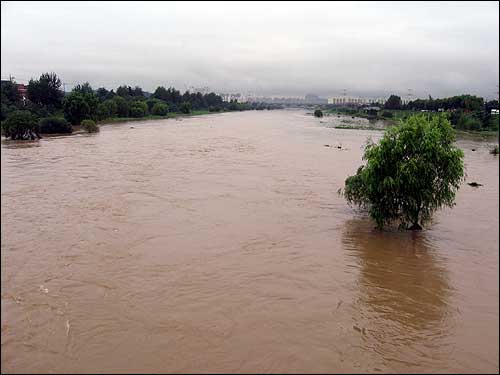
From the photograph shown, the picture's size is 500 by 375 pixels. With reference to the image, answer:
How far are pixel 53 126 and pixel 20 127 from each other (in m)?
5.23

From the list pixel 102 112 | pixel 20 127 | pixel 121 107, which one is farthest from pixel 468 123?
pixel 20 127

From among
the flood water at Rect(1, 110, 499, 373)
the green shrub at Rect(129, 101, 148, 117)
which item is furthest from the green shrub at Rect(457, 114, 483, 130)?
the green shrub at Rect(129, 101, 148, 117)

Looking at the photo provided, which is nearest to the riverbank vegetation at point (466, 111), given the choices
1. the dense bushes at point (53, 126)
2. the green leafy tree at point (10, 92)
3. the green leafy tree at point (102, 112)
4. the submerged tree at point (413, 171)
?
the submerged tree at point (413, 171)

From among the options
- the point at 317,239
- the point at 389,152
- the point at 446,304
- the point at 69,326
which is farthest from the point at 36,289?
the point at 389,152

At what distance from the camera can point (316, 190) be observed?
18375 mm

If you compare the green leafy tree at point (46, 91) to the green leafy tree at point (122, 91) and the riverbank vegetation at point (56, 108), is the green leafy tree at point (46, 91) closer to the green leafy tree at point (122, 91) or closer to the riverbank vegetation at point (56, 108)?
the riverbank vegetation at point (56, 108)

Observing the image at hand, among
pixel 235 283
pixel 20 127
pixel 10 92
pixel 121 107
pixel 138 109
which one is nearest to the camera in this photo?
pixel 235 283

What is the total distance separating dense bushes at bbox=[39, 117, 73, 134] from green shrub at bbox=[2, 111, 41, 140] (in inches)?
139

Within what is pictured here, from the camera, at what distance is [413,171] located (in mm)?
11266

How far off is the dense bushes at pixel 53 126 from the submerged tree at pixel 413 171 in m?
32.2

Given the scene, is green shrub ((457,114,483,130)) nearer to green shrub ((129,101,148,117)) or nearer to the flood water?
the flood water

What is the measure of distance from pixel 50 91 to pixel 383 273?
4745 cm

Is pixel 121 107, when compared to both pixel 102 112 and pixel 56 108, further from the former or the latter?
pixel 56 108

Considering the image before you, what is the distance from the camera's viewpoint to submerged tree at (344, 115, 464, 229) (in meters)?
11.4
